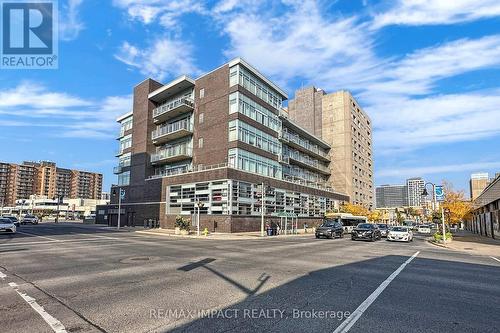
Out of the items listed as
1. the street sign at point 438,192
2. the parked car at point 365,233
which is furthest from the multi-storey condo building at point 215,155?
the street sign at point 438,192

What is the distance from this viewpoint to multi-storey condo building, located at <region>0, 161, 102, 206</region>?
159 m

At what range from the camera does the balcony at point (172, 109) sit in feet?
170

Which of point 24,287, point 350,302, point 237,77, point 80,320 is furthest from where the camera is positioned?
point 237,77

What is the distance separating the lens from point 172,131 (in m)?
53.0

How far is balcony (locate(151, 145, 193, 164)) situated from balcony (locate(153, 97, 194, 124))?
573cm

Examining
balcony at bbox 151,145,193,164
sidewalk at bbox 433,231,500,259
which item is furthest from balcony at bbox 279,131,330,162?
sidewalk at bbox 433,231,500,259

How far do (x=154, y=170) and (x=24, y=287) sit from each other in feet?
169

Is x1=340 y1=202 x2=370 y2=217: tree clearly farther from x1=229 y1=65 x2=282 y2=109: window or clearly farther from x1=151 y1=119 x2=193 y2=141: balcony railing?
x1=151 y1=119 x2=193 y2=141: balcony railing

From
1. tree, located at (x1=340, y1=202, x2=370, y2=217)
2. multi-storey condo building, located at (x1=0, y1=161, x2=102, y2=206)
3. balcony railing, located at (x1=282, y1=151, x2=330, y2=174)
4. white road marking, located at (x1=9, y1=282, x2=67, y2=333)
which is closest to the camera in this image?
white road marking, located at (x1=9, y1=282, x2=67, y2=333)

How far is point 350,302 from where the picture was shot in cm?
724

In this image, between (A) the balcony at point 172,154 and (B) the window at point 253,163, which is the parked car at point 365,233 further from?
(A) the balcony at point 172,154

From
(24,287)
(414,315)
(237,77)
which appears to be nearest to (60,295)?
(24,287)

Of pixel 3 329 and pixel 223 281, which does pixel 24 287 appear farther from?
pixel 223 281

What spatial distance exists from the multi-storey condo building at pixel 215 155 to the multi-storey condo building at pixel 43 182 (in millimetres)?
101088
